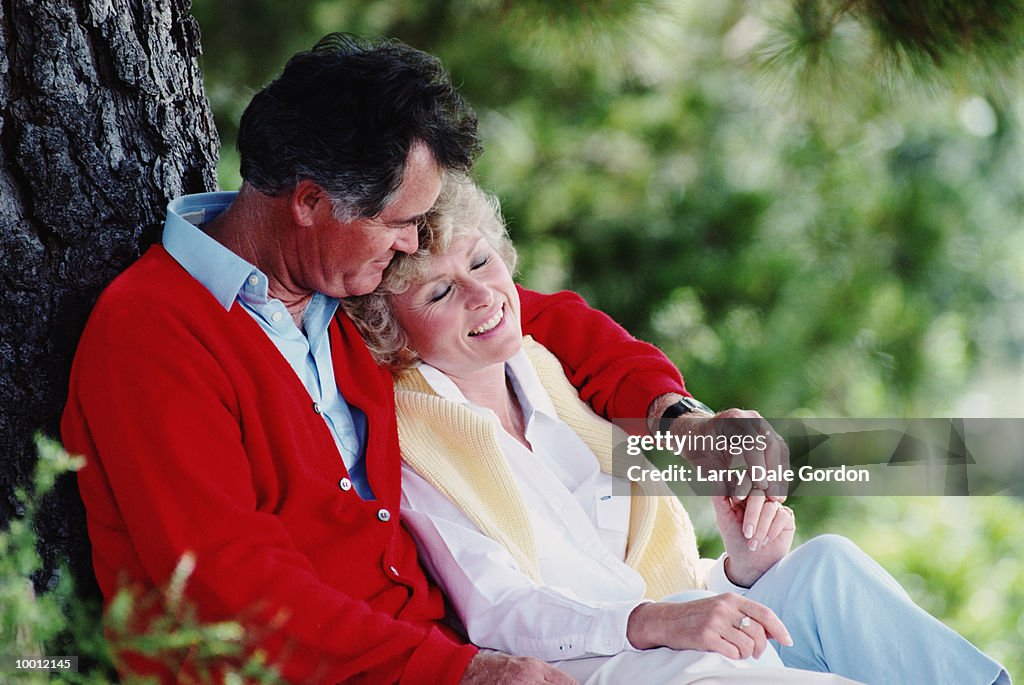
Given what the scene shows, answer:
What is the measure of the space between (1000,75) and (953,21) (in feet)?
0.58

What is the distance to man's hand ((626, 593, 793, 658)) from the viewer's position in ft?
4.93

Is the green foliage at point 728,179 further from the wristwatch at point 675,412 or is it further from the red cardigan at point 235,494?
the red cardigan at point 235,494

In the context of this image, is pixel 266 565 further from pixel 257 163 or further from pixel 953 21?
pixel 953 21

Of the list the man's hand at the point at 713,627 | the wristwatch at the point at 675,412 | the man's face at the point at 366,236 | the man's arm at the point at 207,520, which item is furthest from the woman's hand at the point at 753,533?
the man's face at the point at 366,236

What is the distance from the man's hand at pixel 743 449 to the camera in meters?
1.83

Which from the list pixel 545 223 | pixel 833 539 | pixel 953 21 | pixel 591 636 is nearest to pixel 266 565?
pixel 591 636

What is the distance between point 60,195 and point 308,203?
0.34 meters

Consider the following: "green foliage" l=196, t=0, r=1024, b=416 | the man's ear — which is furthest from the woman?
"green foliage" l=196, t=0, r=1024, b=416

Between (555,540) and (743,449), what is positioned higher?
(743,449)

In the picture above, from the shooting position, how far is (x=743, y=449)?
6.03ft

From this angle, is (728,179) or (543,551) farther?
(728,179)

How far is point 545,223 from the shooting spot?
14.9ft

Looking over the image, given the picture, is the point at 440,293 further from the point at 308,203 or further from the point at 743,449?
the point at 743,449

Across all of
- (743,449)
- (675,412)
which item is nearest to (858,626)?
(743,449)
